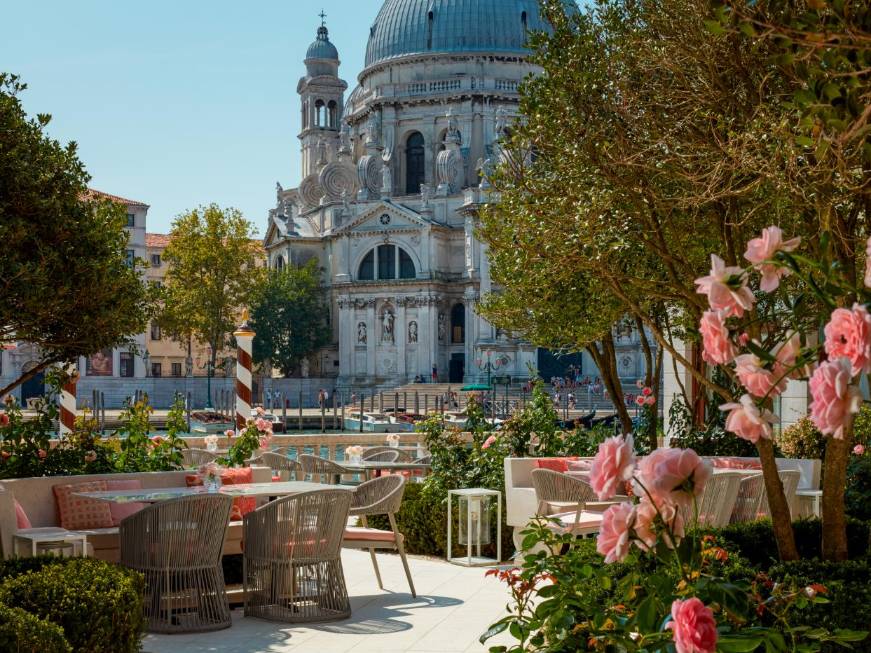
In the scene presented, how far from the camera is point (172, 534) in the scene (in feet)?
27.0

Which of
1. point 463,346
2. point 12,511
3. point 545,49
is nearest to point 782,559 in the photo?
point 12,511

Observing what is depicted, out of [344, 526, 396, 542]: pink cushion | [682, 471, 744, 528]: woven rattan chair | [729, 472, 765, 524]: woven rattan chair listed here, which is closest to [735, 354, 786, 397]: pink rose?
[344, 526, 396, 542]: pink cushion

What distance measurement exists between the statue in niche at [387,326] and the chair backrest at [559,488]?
59.9 m

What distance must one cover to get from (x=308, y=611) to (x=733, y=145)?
4124mm

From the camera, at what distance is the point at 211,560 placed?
27.4 feet

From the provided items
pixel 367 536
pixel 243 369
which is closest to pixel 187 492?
pixel 367 536

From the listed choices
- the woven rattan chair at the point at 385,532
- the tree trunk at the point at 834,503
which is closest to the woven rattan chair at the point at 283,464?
the woven rattan chair at the point at 385,532

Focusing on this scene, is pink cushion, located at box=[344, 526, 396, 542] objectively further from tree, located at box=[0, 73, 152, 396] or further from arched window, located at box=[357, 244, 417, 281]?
arched window, located at box=[357, 244, 417, 281]

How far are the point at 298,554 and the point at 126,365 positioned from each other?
232ft

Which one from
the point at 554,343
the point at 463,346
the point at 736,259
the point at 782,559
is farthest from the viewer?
the point at 463,346

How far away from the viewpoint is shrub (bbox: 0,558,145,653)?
5984 mm

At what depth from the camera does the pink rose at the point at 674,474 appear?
3.38m

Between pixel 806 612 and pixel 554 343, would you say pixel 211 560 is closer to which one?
pixel 806 612

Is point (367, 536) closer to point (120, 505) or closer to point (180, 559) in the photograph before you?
point (180, 559)
